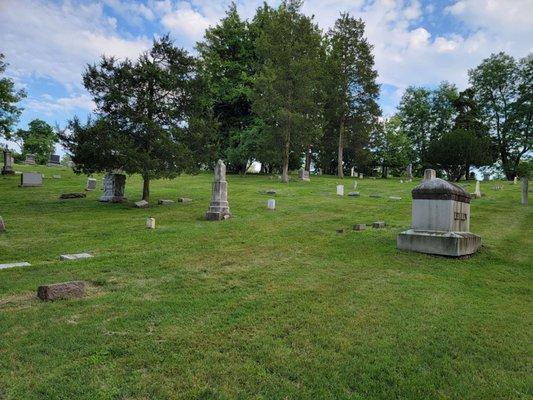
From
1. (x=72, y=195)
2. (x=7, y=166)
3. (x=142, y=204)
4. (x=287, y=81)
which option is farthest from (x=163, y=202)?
(x=7, y=166)

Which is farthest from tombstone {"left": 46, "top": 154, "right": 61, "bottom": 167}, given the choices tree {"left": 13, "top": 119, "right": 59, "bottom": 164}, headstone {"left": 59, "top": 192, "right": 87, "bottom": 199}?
headstone {"left": 59, "top": 192, "right": 87, "bottom": 199}

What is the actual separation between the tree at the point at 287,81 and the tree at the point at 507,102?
3100 cm

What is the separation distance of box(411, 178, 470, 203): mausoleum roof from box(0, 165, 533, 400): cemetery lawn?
1566mm

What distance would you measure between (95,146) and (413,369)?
53.7 feet

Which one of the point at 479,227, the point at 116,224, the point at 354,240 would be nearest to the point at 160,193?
the point at 116,224

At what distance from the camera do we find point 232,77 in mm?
41594

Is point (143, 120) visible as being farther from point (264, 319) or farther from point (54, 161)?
point (54, 161)

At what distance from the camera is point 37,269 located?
8070 millimetres

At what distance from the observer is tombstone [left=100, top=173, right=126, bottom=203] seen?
19266 mm

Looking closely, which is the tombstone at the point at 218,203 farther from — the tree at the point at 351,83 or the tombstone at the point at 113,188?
the tree at the point at 351,83

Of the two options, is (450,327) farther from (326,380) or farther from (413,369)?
(326,380)

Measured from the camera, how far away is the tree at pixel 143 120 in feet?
57.3

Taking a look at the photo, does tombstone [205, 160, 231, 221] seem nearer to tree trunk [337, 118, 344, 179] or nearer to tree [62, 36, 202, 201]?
tree [62, 36, 202, 201]

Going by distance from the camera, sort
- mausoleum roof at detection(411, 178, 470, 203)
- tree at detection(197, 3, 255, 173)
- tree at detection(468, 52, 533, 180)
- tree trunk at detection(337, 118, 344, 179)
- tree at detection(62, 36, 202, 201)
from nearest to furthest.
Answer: mausoleum roof at detection(411, 178, 470, 203), tree at detection(62, 36, 202, 201), tree at detection(197, 3, 255, 173), tree trunk at detection(337, 118, 344, 179), tree at detection(468, 52, 533, 180)
